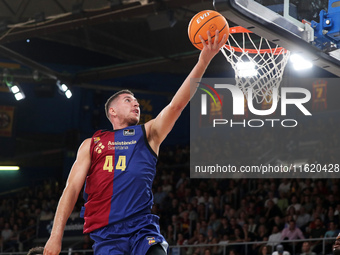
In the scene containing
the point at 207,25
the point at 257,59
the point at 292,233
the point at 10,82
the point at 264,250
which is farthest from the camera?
the point at 10,82

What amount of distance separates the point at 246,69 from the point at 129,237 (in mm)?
4229

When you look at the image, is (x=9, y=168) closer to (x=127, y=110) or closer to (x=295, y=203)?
(x=295, y=203)

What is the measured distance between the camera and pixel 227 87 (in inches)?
747

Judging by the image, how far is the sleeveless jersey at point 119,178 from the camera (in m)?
3.70

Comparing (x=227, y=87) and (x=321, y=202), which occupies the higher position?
(x=227, y=87)

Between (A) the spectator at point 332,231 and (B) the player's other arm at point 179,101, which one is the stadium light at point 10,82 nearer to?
(A) the spectator at point 332,231

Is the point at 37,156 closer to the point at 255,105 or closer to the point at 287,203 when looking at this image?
the point at 255,105

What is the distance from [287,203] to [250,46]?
5759 millimetres

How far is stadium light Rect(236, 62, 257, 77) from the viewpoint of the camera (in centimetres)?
713

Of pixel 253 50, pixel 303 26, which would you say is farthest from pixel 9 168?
pixel 303 26

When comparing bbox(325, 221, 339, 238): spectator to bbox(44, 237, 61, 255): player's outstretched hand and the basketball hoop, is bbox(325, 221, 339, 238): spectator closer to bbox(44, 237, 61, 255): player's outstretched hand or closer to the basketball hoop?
the basketball hoop

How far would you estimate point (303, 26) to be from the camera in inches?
253

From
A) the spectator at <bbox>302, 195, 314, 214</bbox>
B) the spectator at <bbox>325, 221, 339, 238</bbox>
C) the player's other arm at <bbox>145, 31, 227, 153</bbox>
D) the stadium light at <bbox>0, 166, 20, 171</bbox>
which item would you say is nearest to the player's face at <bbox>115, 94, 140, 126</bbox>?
the player's other arm at <bbox>145, 31, 227, 153</bbox>

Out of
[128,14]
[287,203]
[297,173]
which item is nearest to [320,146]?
[297,173]
